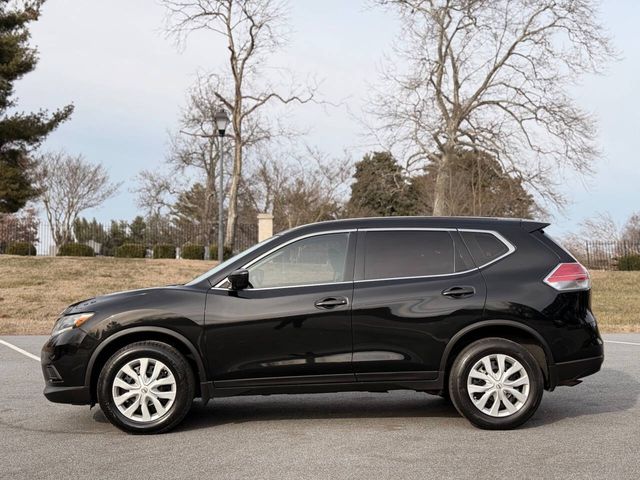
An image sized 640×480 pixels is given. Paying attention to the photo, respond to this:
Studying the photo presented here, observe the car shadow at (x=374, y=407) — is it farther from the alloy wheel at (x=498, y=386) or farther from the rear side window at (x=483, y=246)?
the rear side window at (x=483, y=246)

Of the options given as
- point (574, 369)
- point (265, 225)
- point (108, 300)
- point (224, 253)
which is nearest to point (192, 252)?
point (224, 253)

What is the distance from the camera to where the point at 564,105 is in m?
34.4

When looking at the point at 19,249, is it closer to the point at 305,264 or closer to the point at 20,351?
the point at 20,351

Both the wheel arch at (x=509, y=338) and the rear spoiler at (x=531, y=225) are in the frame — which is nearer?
the wheel arch at (x=509, y=338)

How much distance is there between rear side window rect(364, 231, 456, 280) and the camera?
633 centimetres

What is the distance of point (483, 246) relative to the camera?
6.47 m

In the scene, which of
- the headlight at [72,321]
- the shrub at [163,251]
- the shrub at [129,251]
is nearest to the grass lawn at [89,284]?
the shrub at [129,251]

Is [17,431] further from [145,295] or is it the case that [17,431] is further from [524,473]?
[524,473]

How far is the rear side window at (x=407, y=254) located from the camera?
20.8ft

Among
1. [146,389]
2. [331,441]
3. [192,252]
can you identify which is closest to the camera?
[331,441]

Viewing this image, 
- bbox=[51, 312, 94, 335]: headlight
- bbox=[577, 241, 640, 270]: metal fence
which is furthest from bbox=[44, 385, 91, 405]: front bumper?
bbox=[577, 241, 640, 270]: metal fence

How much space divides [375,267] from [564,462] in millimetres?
2150

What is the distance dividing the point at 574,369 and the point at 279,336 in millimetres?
2475

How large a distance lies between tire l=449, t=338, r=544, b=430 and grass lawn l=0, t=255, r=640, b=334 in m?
12.0
